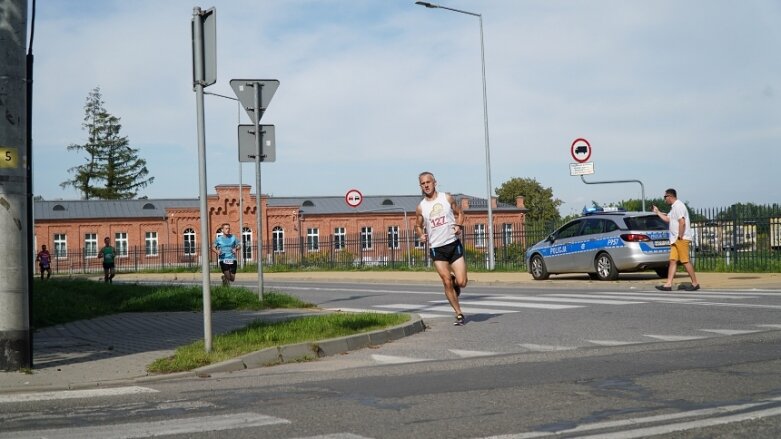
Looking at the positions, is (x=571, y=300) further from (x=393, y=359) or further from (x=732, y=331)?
(x=393, y=359)

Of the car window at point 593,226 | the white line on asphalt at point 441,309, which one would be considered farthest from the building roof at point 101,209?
the white line on asphalt at point 441,309

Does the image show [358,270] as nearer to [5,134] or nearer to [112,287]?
[112,287]

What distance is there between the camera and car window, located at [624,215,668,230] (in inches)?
805

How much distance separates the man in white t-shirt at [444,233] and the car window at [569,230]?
10.7 meters

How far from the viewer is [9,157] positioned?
8.06 metres

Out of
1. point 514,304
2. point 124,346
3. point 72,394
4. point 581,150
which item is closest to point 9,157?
point 72,394

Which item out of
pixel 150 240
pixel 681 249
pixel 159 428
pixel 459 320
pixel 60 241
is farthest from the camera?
pixel 150 240

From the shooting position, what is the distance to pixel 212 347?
924cm

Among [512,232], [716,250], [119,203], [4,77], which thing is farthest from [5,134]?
[119,203]

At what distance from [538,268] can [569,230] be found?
1.46 metres

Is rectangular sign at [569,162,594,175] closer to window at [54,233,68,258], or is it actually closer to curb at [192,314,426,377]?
curb at [192,314,426,377]

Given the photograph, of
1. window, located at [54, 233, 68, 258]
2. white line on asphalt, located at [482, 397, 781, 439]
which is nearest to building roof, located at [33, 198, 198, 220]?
window, located at [54, 233, 68, 258]

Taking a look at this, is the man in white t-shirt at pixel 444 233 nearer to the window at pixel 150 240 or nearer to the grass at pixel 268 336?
the grass at pixel 268 336

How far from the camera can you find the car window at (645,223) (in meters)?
20.4
